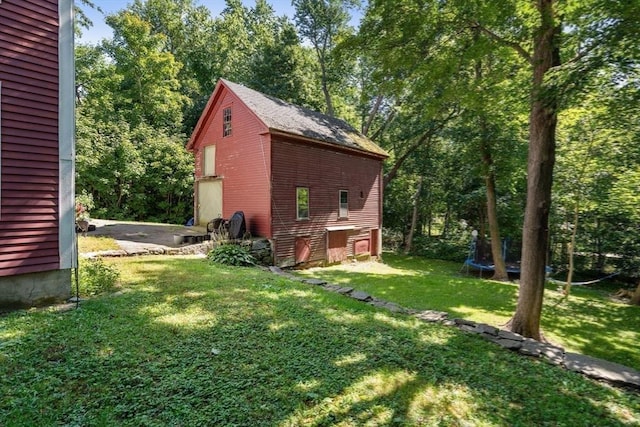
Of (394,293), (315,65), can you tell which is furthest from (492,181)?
(315,65)

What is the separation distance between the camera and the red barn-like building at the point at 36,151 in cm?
461

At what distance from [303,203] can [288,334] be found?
327 inches

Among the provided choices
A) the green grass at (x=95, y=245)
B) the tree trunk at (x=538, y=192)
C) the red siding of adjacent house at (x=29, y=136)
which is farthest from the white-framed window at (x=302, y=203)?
the red siding of adjacent house at (x=29, y=136)

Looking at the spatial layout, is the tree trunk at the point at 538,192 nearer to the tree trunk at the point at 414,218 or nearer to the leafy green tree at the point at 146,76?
the tree trunk at the point at 414,218

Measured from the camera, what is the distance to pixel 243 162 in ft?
40.1

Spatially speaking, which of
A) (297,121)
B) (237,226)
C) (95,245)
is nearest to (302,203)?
(237,226)

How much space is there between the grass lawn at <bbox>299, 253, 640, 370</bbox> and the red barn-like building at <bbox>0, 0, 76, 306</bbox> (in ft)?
22.7

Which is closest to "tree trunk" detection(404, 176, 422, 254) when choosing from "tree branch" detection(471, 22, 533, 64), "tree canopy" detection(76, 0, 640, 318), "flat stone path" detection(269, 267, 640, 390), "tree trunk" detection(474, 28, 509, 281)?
"tree canopy" detection(76, 0, 640, 318)

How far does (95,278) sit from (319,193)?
8.42m

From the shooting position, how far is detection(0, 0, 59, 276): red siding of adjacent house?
4.59 metres

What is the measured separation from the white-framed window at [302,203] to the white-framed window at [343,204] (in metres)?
2.05

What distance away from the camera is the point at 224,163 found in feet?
43.5

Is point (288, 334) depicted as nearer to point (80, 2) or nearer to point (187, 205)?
point (187, 205)

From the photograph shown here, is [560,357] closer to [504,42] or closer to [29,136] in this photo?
[504,42]
